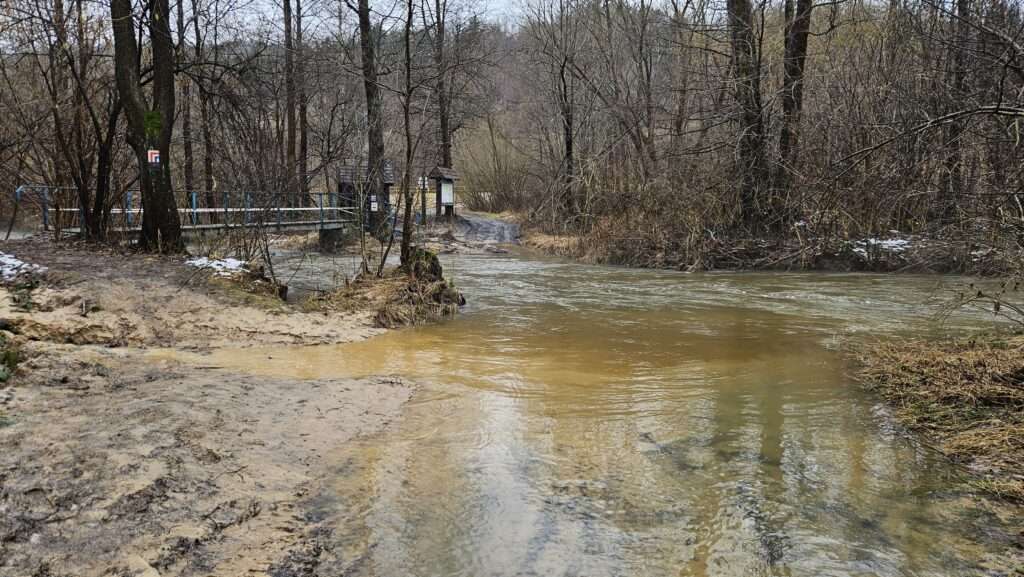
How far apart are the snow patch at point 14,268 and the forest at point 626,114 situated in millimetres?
3453

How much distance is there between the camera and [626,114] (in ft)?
75.7

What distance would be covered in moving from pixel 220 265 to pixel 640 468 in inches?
320

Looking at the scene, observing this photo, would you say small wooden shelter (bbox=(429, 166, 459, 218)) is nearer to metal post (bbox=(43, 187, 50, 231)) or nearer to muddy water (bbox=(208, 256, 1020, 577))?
metal post (bbox=(43, 187, 50, 231))

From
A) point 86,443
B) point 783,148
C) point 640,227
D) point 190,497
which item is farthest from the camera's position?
point 640,227

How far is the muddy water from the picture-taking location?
12.1 feet

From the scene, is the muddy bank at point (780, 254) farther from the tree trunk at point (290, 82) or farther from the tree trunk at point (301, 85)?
the tree trunk at point (290, 82)

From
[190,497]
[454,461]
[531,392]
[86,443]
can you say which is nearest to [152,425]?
[86,443]

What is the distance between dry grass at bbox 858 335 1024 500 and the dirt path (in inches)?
166

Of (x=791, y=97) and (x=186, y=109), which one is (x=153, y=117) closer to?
(x=186, y=109)

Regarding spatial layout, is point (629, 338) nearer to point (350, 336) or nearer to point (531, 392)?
point (531, 392)

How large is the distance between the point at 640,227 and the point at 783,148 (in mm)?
4205

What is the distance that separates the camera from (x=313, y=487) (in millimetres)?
4348

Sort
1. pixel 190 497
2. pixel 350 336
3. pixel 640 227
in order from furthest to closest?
1. pixel 640 227
2. pixel 350 336
3. pixel 190 497

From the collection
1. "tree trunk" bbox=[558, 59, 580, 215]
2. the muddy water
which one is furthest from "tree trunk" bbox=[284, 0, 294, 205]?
the muddy water
